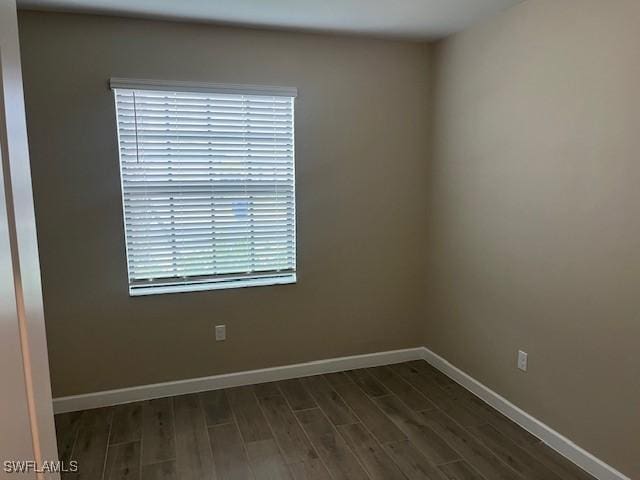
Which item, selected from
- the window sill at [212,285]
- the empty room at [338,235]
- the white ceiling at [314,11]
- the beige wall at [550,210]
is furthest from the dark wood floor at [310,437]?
the white ceiling at [314,11]

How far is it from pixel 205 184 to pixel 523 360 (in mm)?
2339

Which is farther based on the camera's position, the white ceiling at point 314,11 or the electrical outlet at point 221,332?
the electrical outlet at point 221,332

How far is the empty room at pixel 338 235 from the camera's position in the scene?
226cm

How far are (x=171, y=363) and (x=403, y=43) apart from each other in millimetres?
2895

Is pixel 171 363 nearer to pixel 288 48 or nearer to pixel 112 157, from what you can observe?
pixel 112 157

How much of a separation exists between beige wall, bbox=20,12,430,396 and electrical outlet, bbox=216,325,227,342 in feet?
0.13

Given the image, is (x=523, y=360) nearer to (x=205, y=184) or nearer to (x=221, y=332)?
(x=221, y=332)

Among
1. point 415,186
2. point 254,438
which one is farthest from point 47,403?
point 415,186

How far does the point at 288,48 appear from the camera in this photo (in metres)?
Answer: 3.06

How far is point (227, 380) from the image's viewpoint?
10.5ft

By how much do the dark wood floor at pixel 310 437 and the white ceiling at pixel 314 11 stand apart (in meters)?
2.50

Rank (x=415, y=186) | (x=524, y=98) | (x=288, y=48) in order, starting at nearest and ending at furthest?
1. (x=524, y=98)
2. (x=288, y=48)
3. (x=415, y=186)

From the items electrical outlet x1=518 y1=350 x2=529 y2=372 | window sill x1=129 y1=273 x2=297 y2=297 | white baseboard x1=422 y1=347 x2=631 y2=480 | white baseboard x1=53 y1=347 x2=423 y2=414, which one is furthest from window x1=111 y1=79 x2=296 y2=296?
electrical outlet x1=518 y1=350 x2=529 y2=372

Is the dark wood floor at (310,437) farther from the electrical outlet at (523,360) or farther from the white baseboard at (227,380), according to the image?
the electrical outlet at (523,360)
